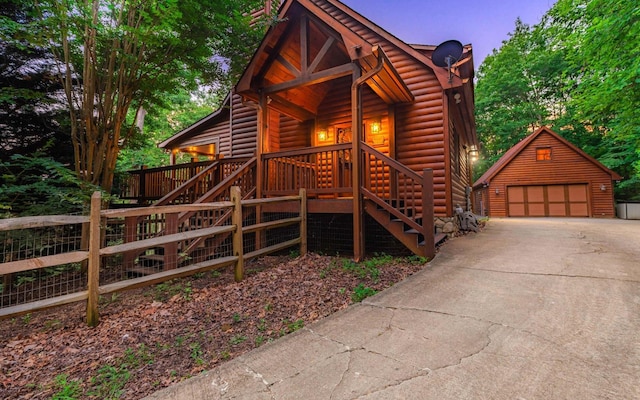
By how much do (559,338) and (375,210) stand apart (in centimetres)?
323

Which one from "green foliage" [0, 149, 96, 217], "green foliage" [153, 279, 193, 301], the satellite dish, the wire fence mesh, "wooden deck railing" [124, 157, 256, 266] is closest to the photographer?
"green foliage" [153, 279, 193, 301]

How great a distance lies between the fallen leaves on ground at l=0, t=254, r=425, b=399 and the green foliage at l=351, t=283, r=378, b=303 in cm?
10

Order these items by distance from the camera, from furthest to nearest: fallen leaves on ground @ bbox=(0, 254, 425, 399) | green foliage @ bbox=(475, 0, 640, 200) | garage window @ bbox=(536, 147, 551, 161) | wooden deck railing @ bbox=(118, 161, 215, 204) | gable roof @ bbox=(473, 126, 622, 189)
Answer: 1. garage window @ bbox=(536, 147, 551, 161)
2. gable roof @ bbox=(473, 126, 622, 189)
3. wooden deck railing @ bbox=(118, 161, 215, 204)
4. green foliage @ bbox=(475, 0, 640, 200)
5. fallen leaves on ground @ bbox=(0, 254, 425, 399)

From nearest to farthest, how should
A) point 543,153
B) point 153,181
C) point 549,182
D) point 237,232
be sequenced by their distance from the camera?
point 237,232, point 153,181, point 549,182, point 543,153

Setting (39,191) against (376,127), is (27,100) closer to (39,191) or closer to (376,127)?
(39,191)

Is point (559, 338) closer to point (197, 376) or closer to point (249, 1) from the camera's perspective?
point (197, 376)

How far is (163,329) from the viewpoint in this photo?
2787 mm

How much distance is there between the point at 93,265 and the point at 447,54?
790 centimetres

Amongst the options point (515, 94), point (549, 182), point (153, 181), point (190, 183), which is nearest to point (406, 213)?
point (190, 183)

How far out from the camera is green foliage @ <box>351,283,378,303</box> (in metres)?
3.33

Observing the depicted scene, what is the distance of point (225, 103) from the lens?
413 inches

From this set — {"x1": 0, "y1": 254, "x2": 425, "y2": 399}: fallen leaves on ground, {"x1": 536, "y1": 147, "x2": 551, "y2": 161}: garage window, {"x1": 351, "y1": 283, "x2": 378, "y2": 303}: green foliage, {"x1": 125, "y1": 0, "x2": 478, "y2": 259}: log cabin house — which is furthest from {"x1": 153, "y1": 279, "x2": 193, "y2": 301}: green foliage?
{"x1": 536, "y1": 147, "x2": 551, "y2": 161}: garage window

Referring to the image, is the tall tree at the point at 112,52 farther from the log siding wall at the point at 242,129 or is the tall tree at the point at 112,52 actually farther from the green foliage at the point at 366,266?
the green foliage at the point at 366,266

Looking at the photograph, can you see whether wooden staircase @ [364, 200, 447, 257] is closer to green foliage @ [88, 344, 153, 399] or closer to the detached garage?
green foliage @ [88, 344, 153, 399]
